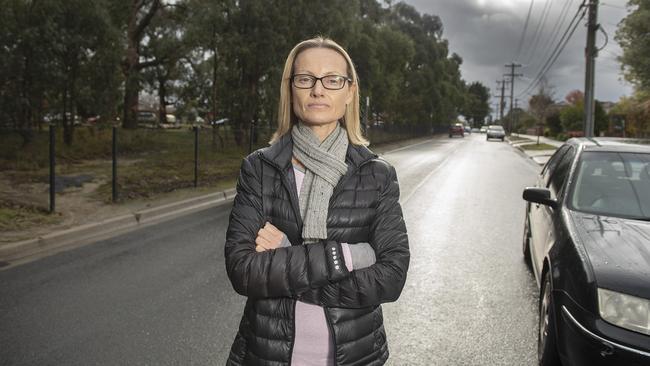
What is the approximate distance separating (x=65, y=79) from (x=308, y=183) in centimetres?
1810

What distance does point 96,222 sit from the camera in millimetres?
8156

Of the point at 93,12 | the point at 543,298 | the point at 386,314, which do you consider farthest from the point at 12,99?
the point at 543,298

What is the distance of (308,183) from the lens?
5.96 feet

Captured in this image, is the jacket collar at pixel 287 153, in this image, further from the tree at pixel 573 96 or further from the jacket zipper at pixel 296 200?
the tree at pixel 573 96

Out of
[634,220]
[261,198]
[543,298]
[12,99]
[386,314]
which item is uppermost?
[12,99]

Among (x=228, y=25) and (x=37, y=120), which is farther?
(x=228, y=25)

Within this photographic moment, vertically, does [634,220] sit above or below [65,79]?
below

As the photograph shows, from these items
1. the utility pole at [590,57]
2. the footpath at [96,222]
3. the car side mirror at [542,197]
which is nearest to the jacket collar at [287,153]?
the car side mirror at [542,197]

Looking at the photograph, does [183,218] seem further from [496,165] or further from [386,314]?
[496,165]

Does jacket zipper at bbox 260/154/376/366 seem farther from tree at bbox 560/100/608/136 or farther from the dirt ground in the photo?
tree at bbox 560/100/608/136

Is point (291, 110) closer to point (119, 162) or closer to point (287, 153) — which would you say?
point (287, 153)

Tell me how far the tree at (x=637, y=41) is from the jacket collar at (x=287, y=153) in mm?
23817

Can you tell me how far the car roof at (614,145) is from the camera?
16.0 feet

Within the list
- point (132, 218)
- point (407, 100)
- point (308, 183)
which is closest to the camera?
point (308, 183)
